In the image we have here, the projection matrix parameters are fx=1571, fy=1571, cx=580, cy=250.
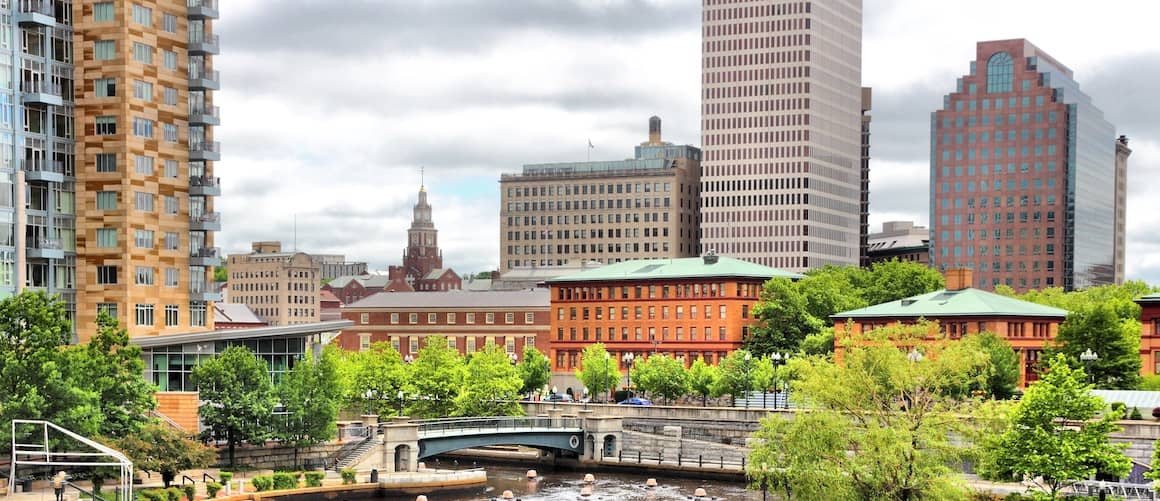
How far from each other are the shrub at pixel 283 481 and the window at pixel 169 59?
40163mm

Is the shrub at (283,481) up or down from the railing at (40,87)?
down

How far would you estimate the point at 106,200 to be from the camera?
12162 centimetres

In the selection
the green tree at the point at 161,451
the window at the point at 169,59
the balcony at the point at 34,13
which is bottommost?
the green tree at the point at 161,451

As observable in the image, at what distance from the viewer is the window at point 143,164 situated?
121975mm

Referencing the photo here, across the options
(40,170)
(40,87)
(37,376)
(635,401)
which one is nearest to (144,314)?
(40,170)

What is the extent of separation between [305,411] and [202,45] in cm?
3471

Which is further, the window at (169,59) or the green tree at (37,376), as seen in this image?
the window at (169,59)

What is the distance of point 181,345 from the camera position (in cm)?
11281

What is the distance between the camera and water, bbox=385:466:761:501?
107625mm

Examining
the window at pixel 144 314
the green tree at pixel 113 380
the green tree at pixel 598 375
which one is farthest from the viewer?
the green tree at pixel 598 375

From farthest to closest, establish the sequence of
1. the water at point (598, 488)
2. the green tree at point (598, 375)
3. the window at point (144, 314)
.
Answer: the green tree at point (598, 375), the window at point (144, 314), the water at point (598, 488)

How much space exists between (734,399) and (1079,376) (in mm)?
64430

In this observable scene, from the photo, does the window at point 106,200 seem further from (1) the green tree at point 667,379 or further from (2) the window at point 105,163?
(1) the green tree at point 667,379

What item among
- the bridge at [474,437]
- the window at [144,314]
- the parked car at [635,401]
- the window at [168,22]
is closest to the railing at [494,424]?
the bridge at [474,437]
